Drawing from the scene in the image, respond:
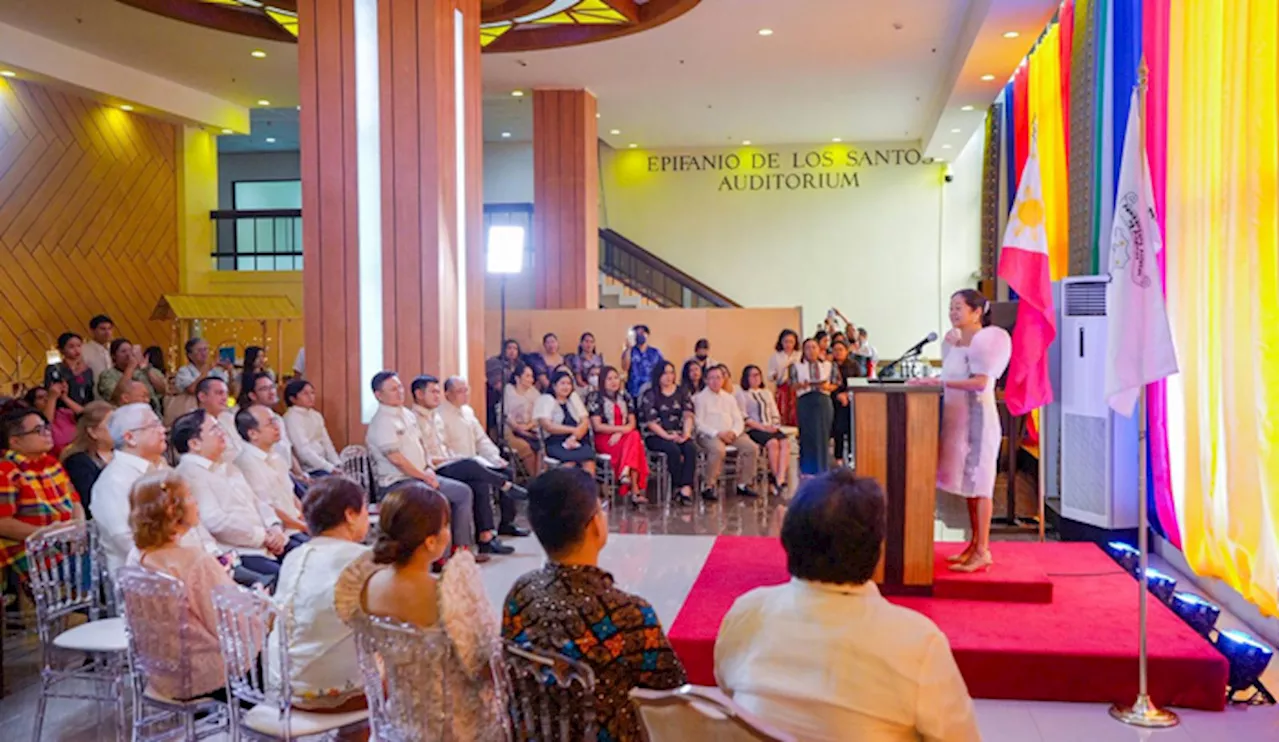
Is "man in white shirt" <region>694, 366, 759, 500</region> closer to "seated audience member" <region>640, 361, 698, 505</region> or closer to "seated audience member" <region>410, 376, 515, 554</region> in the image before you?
"seated audience member" <region>640, 361, 698, 505</region>

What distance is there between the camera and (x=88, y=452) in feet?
16.4

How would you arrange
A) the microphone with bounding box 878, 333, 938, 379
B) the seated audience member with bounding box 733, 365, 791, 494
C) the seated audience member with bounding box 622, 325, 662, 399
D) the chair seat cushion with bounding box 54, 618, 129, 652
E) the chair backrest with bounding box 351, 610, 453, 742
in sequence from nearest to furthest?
the chair backrest with bounding box 351, 610, 453, 742 → the chair seat cushion with bounding box 54, 618, 129, 652 → the microphone with bounding box 878, 333, 938, 379 → the seated audience member with bounding box 733, 365, 791, 494 → the seated audience member with bounding box 622, 325, 662, 399

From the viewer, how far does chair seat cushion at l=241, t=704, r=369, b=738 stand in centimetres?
283

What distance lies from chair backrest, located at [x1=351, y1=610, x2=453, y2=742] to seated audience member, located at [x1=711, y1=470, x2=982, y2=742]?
728 mm

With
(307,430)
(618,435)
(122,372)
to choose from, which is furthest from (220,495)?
(618,435)

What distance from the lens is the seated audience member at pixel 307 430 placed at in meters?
6.28

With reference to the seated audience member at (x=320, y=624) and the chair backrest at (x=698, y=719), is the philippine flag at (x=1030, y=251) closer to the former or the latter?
the seated audience member at (x=320, y=624)

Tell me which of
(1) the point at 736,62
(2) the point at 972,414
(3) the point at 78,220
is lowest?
(2) the point at 972,414

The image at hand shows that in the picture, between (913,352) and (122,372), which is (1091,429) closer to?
(913,352)

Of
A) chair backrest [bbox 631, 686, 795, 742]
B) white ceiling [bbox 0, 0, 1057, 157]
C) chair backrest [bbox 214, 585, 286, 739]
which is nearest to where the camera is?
chair backrest [bbox 631, 686, 795, 742]

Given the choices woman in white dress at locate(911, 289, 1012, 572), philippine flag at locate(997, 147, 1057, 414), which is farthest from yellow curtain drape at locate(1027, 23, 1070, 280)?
woman in white dress at locate(911, 289, 1012, 572)

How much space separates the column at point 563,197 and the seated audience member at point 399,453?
6822 millimetres

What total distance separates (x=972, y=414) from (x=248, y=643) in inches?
131

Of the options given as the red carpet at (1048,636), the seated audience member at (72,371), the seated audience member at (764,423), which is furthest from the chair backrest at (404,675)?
the seated audience member at (764,423)
